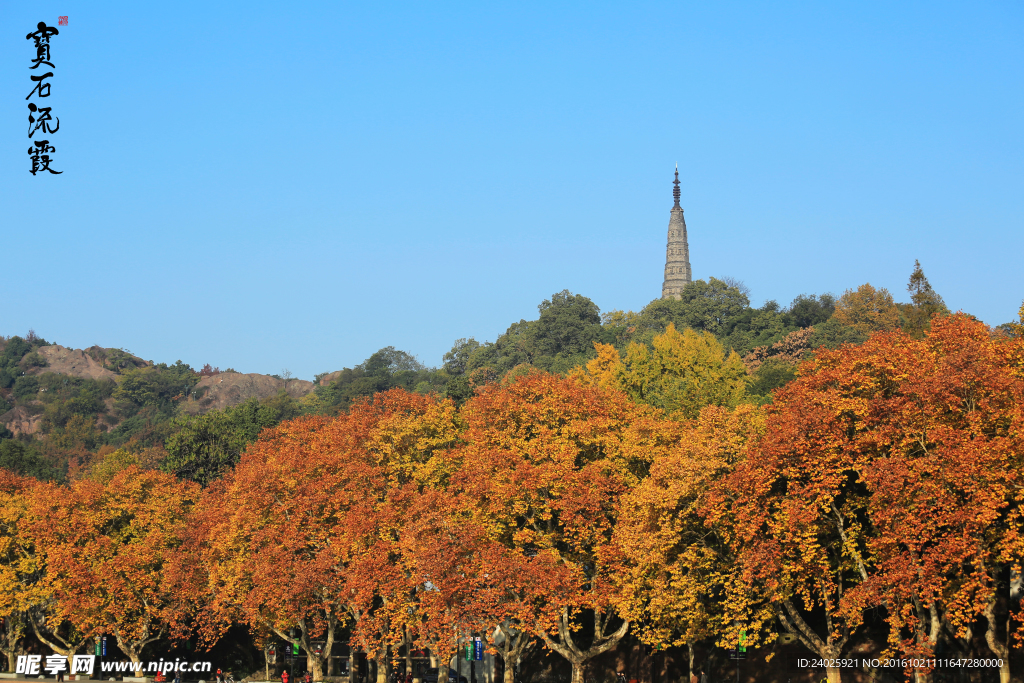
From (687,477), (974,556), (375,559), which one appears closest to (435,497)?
(375,559)

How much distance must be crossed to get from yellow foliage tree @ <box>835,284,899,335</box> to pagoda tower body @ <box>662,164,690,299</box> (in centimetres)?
4457

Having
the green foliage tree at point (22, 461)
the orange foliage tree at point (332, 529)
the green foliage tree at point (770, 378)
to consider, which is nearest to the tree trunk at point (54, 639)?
the orange foliage tree at point (332, 529)

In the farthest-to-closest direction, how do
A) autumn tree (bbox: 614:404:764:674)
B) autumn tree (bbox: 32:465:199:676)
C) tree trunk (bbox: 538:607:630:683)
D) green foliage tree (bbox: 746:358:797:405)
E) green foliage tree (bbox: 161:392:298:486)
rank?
green foliage tree (bbox: 746:358:797:405), green foliage tree (bbox: 161:392:298:486), autumn tree (bbox: 32:465:199:676), tree trunk (bbox: 538:607:630:683), autumn tree (bbox: 614:404:764:674)

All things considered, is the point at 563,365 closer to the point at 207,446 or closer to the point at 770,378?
the point at 770,378

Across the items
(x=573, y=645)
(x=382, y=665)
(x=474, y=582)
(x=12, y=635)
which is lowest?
(x=382, y=665)

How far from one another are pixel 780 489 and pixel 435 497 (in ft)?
46.5

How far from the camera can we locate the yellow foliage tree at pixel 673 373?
221ft

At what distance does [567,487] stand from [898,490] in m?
13.6

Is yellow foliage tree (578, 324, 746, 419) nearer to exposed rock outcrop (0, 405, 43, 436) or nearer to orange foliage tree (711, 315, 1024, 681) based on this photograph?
orange foliage tree (711, 315, 1024, 681)

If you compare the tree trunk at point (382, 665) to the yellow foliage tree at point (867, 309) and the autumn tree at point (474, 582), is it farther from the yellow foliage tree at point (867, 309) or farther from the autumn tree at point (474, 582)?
the yellow foliage tree at point (867, 309)

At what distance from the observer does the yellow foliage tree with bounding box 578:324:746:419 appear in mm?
67231

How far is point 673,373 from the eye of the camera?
83.4 metres

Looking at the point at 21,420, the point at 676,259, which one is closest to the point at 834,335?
the point at 676,259

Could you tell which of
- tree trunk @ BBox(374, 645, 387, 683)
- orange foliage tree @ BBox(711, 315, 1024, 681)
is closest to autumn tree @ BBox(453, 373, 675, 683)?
orange foliage tree @ BBox(711, 315, 1024, 681)
